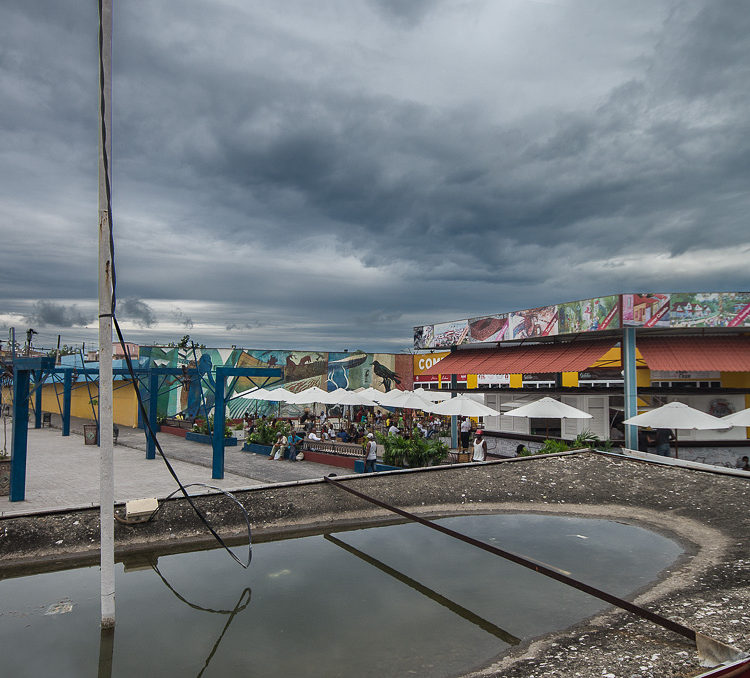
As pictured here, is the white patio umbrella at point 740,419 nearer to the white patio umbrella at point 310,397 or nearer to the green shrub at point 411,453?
the green shrub at point 411,453

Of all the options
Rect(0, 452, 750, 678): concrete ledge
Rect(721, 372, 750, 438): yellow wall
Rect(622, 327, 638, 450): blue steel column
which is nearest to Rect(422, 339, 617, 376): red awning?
Rect(622, 327, 638, 450): blue steel column

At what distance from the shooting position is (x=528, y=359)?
20375 millimetres

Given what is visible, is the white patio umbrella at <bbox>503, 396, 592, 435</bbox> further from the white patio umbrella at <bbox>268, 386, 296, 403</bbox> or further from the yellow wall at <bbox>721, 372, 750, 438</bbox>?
the white patio umbrella at <bbox>268, 386, 296, 403</bbox>

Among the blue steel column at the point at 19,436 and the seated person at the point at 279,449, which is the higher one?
the blue steel column at the point at 19,436

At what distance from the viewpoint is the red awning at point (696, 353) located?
16547 mm

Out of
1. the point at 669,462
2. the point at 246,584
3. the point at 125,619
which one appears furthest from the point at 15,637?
the point at 669,462

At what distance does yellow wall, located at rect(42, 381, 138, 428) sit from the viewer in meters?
30.2

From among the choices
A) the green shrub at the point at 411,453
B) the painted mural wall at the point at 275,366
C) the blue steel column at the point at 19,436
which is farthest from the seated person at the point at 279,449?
the painted mural wall at the point at 275,366

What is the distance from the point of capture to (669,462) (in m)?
14.7

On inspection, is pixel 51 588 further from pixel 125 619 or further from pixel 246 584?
pixel 246 584

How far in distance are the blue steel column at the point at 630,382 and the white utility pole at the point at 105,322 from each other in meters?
15.8

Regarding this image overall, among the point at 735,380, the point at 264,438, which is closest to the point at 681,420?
the point at 735,380

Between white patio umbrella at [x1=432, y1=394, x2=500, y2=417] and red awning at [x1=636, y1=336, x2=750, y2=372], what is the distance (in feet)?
17.2

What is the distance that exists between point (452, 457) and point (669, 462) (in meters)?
5.98
